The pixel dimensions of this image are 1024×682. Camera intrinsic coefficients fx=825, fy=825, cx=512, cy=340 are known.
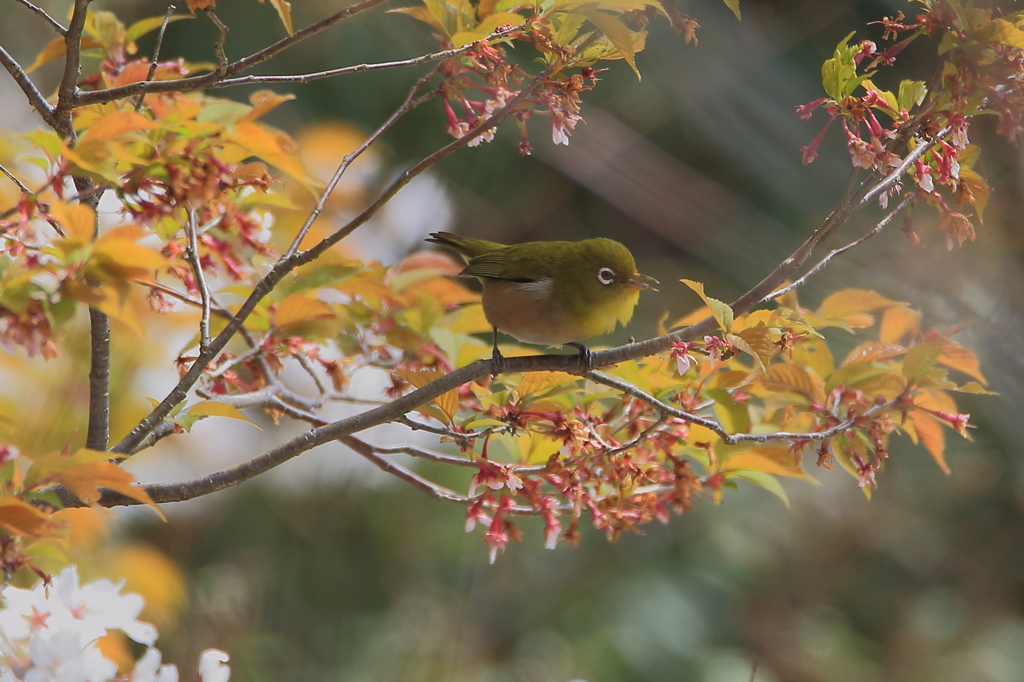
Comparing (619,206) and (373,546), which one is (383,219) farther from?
(373,546)

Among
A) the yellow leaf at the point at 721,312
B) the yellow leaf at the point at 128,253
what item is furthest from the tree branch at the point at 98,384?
the yellow leaf at the point at 721,312

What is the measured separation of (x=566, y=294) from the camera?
81.0 inches

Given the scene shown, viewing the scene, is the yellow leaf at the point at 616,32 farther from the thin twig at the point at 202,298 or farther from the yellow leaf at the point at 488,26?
the thin twig at the point at 202,298


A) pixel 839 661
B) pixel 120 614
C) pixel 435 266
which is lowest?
pixel 839 661

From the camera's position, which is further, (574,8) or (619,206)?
(619,206)

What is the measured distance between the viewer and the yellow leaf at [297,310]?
152 centimetres

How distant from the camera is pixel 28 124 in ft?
10.3

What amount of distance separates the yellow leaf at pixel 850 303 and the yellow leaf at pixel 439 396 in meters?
0.69

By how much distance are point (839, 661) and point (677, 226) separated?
244 cm

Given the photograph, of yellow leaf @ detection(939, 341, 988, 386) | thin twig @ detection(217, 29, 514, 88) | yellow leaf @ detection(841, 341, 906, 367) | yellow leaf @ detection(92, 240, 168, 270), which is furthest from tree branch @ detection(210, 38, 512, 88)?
yellow leaf @ detection(939, 341, 988, 386)

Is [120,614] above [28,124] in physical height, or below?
below

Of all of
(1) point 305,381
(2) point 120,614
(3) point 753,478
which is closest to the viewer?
(2) point 120,614

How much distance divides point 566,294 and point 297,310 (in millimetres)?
751

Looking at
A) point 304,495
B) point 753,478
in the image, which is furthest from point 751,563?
point 753,478
